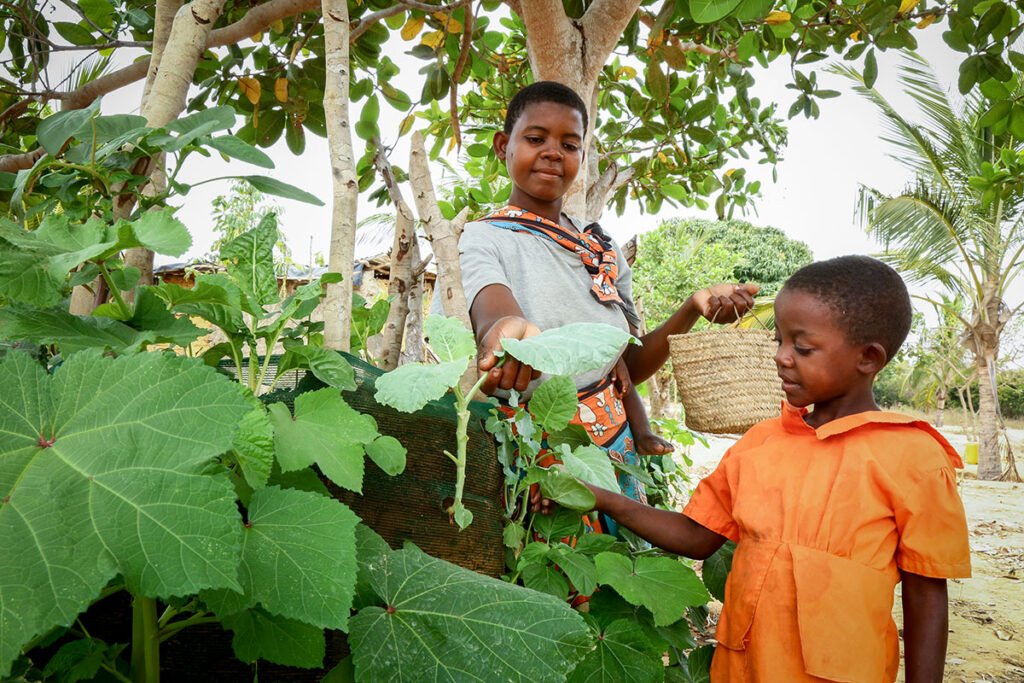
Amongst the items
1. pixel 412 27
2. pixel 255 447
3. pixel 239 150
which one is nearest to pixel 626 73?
pixel 412 27

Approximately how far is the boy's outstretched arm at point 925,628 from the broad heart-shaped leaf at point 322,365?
0.97 metres

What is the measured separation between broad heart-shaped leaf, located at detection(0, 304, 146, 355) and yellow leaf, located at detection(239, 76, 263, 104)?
214cm

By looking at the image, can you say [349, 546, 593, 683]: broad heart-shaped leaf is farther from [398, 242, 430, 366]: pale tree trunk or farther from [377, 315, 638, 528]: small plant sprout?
[398, 242, 430, 366]: pale tree trunk

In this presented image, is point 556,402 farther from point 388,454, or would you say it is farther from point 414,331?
point 414,331

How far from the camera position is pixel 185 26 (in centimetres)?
111

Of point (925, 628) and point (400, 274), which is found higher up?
point (400, 274)

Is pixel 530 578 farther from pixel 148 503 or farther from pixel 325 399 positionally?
pixel 148 503

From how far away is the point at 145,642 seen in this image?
0.68 metres

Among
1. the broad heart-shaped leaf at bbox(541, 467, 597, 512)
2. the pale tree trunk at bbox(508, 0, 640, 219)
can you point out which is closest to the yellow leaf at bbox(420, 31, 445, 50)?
the pale tree trunk at bbox(508, 0, 640, 219)

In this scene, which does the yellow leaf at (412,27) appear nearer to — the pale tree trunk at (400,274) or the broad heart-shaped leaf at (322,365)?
the pale tree trunk at (400,274)

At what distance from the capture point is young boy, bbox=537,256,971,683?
111 centimetres

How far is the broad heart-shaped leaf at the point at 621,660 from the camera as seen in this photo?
3.30 feet

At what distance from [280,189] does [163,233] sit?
210 millimetres

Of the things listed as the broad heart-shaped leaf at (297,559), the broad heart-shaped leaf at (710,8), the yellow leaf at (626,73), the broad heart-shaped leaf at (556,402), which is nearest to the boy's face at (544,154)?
the broad heart-shaped leaf at (710,8)
